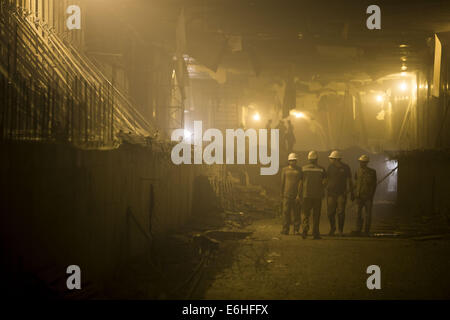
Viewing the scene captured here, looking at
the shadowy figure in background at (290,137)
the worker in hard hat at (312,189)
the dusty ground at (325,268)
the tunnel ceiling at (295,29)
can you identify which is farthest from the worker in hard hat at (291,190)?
the shadowy figure in background at (290,137)

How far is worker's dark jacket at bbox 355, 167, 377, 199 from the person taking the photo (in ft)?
39.8

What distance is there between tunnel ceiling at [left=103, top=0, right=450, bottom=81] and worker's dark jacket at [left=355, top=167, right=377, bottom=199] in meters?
5.03

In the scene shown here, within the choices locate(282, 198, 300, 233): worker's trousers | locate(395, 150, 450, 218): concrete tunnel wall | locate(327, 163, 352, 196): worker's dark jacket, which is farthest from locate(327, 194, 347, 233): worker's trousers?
locate(395, 150, 450, 218): concrete tunnel wall

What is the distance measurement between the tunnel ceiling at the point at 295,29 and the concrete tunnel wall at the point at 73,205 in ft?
21.6

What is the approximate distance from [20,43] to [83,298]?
4773mm

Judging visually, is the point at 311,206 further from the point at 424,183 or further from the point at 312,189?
the point at 424,183

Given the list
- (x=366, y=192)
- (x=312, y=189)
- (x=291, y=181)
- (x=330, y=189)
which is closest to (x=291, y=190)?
(x=291, y=181)

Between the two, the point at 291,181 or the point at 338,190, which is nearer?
the point at 338,190

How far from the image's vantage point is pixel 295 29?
658 inches

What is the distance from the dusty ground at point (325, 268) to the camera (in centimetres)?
699

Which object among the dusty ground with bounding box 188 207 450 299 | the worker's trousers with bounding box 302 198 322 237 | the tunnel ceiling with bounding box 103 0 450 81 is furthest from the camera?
the tunnel ceiling with bounding box 103 0 450 81

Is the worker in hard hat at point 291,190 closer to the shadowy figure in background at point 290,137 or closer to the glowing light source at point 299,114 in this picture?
the shadowy figure in background at point 290,137

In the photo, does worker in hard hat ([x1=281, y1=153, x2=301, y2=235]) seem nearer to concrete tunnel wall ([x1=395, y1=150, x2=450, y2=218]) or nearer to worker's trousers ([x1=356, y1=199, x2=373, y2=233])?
worker's trousers ([x1=356, y1=199, x2=373, y2=233])

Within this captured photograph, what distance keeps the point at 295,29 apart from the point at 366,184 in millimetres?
6929
